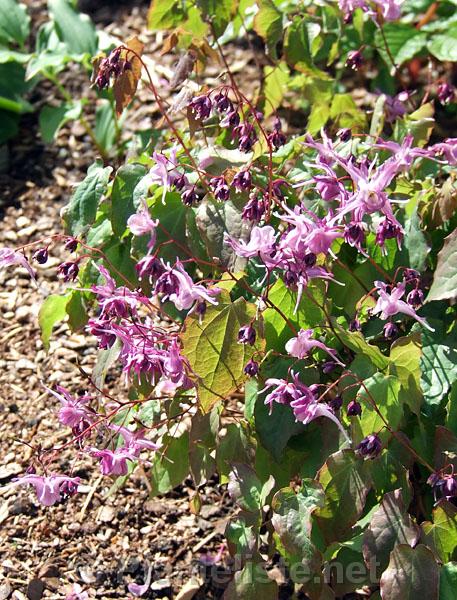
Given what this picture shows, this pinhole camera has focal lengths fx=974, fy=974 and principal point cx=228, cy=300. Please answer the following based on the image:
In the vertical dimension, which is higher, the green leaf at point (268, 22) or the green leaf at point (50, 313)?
the green leaf at point (268, 22)

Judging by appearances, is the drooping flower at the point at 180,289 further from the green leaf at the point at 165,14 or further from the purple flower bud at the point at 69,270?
the green leaf at the point at 165,14

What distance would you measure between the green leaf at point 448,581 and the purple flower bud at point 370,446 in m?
0.28

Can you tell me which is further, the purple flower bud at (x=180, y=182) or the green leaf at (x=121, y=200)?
the green leaf at (x=121, y=200)

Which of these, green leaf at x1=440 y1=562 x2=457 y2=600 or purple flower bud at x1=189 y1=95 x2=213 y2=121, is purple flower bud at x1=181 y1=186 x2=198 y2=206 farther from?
green leaf at x1=440 y1=562 x2=457 y2=600

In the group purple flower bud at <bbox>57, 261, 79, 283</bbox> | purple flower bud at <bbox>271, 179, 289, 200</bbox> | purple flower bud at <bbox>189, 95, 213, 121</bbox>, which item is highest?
purple flower bud at <bbox>189, 95, 213, 121</bbox>

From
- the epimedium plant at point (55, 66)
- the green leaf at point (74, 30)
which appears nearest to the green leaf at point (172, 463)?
the epimedium plant at point (55, 66)

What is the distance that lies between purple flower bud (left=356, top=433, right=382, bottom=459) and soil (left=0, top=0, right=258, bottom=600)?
0.88 m

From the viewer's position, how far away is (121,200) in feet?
7.76

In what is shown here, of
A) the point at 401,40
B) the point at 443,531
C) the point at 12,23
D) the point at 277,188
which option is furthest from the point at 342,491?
the point at 12,23

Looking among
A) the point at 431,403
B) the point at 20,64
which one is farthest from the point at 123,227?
the point at 20,64

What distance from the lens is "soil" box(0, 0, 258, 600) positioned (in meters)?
2.65

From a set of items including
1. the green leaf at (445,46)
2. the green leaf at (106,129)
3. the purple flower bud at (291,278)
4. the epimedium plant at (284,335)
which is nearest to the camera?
the purple flower bud at (291,278)

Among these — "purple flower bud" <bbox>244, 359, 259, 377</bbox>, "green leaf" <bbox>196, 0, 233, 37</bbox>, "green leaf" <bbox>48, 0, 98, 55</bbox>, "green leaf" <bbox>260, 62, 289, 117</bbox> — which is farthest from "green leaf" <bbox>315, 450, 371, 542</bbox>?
"green leaf" <bbox>48, 0, 98, 55</bbox>

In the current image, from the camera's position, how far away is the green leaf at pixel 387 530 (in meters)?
1.97
